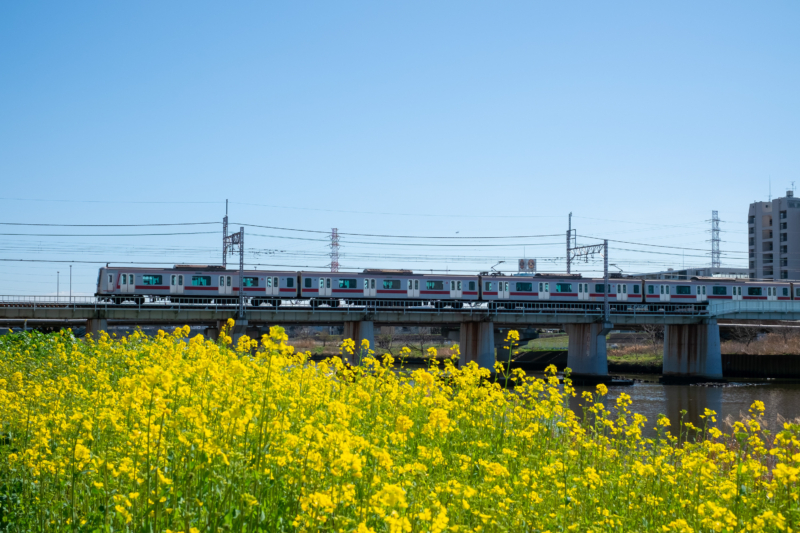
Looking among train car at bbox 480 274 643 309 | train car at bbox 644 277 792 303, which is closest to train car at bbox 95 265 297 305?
train car at bbox 480 274 643 309

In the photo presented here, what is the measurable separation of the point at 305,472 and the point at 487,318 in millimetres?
38009

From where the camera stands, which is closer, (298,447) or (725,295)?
(298,447)

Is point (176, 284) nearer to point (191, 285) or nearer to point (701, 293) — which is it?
point (191, 285)

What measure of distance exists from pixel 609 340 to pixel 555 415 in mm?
67280

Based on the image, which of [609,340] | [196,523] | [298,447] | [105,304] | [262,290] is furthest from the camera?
[609,340]

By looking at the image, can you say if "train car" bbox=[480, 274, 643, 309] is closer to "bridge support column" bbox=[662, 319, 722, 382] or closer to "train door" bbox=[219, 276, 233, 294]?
"bridge support column" bbox=[662, 319, 722, 382]

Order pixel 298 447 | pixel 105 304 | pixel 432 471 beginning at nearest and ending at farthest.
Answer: pixel 298 447
pixel 432 471
pixel 105 304

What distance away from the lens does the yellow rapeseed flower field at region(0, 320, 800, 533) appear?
13.0ft

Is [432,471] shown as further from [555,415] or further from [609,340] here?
[609,340]

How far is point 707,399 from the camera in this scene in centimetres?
3338

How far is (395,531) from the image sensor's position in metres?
3.10

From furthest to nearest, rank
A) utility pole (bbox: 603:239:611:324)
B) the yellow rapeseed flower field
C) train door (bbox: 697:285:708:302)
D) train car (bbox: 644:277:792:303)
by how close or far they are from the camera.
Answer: train door (bbox: 697:285:708:302)
train car (bbox: 644:277:792:303)
utility pole (bbox: 603:239:611:324)
the yellow rapeseed flower field

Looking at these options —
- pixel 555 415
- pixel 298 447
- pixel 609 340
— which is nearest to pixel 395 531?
pixel 298 447

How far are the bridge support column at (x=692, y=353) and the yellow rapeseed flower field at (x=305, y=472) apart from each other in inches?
1651
